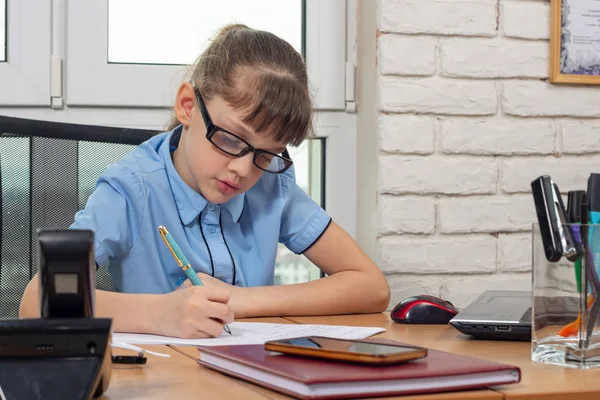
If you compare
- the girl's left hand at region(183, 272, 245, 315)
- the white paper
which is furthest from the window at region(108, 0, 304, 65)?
the white paper

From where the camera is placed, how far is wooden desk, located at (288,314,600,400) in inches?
27.5

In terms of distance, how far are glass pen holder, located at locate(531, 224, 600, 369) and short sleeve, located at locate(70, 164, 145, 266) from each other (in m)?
0.70

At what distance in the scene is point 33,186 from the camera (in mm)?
1372

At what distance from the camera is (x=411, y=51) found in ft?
6.02

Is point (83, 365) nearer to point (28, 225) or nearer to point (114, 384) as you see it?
point (114, 384)

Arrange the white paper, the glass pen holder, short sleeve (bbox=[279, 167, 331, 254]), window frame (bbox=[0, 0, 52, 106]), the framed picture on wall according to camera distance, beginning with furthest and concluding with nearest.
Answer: the framed picture on wall → window frame (bbox=[0, 0, 52, 106]) → short sleeve (bbox=[279, 167, 331, 254]) → the white paper → the glass pen holder

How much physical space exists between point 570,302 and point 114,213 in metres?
0.75

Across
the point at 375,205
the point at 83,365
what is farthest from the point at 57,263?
the point at 375,205

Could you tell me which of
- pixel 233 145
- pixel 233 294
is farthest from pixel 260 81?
pixel 233 294

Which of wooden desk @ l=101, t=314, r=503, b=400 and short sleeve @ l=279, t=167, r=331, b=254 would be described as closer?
wooden desk @ l=101, t=314, r=503, b=400

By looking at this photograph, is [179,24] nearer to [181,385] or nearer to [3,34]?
[3,34]

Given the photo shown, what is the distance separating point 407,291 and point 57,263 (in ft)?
4.26

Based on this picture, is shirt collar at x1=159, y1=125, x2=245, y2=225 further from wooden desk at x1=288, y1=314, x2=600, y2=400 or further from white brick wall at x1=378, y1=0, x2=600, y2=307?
white brick wall at x1=378, y1=0, x2=600, y2=307

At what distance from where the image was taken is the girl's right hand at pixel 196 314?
0.98 meters
